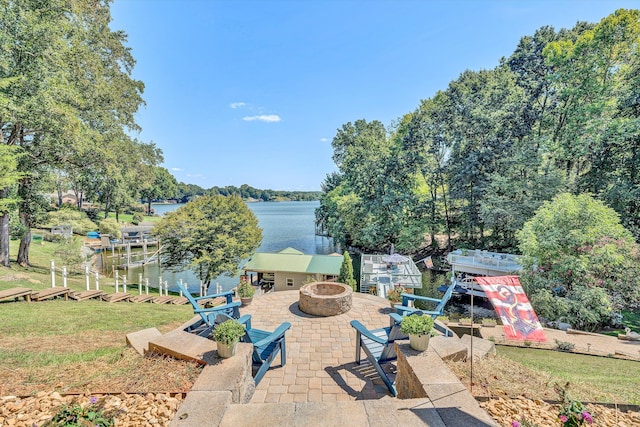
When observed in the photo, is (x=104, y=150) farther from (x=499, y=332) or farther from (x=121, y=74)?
(x=499, y=332)

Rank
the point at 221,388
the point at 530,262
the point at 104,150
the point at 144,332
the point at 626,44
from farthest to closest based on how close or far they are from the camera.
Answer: the point at 626,44, the point at 104,150, the point at 530,262, the point at 144,332, the point at 221,388

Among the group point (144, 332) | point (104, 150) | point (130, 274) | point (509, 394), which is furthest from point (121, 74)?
point (509, 394)

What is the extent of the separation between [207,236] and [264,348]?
11.5 metres

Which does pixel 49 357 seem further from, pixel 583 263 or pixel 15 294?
pixel 583 263

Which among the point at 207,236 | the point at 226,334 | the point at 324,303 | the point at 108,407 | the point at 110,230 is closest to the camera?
the point at 108,407

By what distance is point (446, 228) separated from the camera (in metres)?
22.4

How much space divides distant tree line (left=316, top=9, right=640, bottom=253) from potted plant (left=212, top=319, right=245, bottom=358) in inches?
689

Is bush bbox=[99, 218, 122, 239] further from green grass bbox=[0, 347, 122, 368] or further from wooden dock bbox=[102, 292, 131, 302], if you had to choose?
green grass bbox=[0, 347, 122, 368]

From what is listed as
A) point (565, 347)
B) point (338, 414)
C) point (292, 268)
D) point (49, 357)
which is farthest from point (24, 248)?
point (565, 347)

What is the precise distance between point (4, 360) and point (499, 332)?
9.77 metres

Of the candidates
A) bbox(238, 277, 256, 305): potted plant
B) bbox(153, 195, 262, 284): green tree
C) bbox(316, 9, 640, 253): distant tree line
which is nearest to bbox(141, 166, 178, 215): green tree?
bbox(153, 195, 262, 284): green tree

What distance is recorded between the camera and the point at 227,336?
3.31m

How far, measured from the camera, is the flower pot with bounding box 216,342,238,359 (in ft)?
11.0

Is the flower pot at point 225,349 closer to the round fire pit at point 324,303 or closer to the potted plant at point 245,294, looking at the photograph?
the round fire pit at point 324,303
